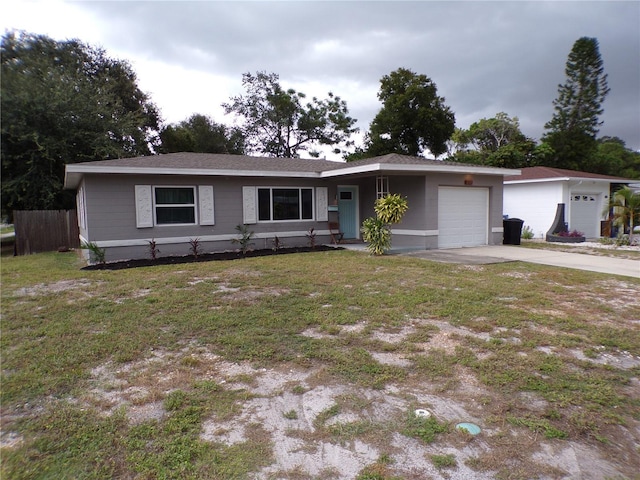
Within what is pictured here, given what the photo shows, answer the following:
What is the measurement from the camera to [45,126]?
54.3 ft

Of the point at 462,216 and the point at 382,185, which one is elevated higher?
the point at 382,185

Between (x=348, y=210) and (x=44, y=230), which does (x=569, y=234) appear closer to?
(x=348, y=210)

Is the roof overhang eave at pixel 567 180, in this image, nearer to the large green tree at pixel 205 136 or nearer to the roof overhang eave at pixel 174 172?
the roof overhang eave at pixel 174 172

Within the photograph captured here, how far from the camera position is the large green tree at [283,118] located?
3092 cm

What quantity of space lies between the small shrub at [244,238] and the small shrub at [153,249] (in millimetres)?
2166

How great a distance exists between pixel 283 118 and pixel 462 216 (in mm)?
21423

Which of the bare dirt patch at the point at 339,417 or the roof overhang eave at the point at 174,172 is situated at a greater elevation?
the roof overhang eave at the point at 174,172

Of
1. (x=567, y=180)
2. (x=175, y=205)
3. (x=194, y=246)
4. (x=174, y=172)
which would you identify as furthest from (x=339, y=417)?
(x=567, y=180)

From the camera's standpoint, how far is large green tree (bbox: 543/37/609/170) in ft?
94.9

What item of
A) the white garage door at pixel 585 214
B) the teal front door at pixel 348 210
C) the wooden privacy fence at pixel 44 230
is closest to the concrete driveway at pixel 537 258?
the teal front door at pixel 348 210

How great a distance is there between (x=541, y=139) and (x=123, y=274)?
3396 centimetres

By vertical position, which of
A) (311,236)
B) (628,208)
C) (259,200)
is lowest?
(311,236)

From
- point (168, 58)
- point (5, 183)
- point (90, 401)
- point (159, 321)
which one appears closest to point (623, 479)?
point (90, 401)

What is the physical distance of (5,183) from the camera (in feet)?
52.9
